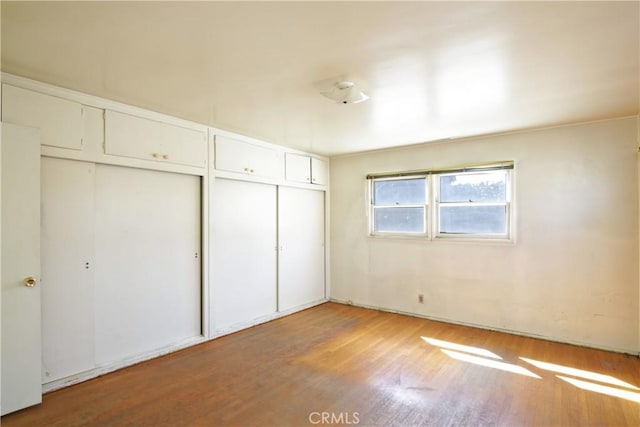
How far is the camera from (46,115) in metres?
2.61

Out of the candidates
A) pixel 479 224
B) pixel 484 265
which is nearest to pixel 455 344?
pixel 484 265

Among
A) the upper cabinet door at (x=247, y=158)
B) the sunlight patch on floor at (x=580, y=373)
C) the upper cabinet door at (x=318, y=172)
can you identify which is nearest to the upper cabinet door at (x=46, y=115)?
the upper cabinet door at (x=247, y=158)

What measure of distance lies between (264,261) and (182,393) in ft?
6.68

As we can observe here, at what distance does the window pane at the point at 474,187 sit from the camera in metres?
4.13

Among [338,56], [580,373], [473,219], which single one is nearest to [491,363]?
[580,373]

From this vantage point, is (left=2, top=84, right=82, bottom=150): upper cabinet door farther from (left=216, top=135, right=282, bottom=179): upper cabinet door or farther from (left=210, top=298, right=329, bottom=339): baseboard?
(left=210, top=298, right=329, bottom=339): baseboard

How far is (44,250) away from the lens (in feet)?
8.55

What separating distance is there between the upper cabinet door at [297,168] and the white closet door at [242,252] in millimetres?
370

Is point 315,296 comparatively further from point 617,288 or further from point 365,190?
point 617,288

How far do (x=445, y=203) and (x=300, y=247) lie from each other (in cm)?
214

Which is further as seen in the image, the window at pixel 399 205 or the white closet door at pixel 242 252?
the window at pixel 399 205

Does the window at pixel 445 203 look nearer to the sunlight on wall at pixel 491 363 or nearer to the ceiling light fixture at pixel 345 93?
the sunlight on wall at pixel 491 363

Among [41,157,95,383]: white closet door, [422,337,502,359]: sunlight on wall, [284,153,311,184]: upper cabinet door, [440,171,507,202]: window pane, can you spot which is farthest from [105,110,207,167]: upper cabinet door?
[422,337,502,359]: sunlight on wall

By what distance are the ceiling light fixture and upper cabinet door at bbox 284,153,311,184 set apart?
2.18 meters
